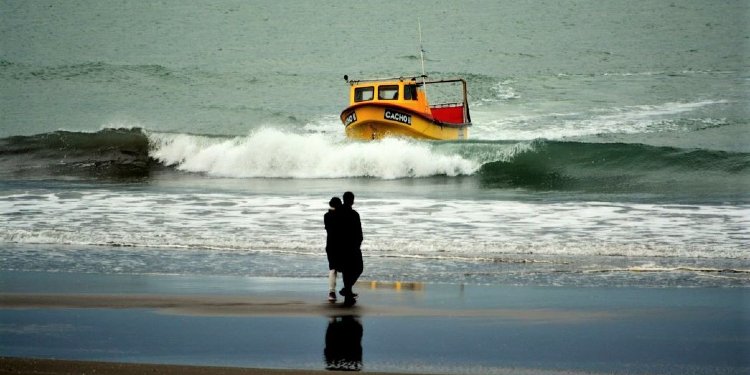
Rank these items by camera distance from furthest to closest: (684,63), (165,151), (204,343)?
1. (684,63)
2. (165,151)
3. (204,343)

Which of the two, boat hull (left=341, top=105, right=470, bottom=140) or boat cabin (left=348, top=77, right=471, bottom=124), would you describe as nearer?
boat hull (left=341, top=105, right=470, bottom=140)

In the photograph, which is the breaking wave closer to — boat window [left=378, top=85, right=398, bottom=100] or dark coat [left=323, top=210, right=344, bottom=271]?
boat window [left=378, top=85, right=398, bottom=100]

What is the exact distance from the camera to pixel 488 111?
1793 inches

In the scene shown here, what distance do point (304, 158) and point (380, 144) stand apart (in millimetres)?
2409

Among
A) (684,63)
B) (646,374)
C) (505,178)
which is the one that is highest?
(684,63)

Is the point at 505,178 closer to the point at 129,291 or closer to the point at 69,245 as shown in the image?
the point at 69,245

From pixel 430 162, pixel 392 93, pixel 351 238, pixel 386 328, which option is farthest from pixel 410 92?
pixel 386 328

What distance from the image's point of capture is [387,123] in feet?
89.0

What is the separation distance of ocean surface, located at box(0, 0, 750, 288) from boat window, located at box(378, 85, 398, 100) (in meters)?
1.22

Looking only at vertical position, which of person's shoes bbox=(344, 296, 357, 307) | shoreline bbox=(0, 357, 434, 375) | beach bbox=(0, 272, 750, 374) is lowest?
shoreline bbox=(0, 357, 434, 375)

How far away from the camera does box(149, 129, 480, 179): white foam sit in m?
26.9

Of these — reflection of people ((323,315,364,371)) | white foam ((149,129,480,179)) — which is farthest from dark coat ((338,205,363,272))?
white foam ((149,129,480,179))

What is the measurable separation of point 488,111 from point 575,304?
36.5 meters

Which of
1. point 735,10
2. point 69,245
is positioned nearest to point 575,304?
point 69,245
